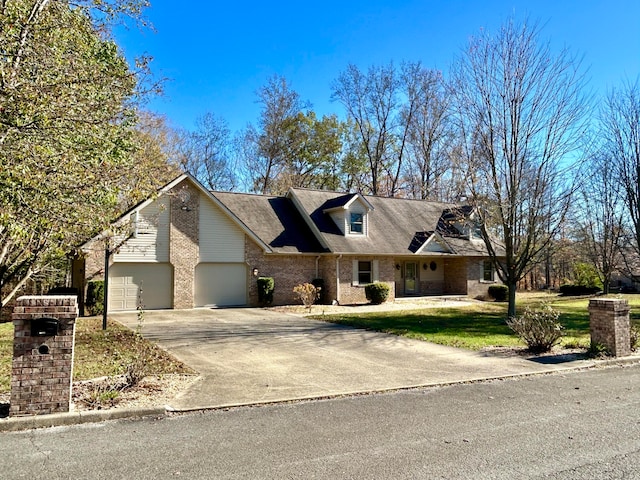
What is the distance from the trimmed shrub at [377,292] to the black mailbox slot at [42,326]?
59.6ft

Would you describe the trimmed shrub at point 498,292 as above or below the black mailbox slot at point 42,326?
below

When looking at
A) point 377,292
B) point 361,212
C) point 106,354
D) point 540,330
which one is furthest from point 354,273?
point 106,354

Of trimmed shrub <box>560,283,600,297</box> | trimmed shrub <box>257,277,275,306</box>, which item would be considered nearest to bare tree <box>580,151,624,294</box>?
trimmed shrub <box>560,283,600,297</box>

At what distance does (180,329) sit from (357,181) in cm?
2824

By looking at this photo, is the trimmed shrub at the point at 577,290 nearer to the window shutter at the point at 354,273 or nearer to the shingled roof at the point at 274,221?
the window shutter at the point at 354,273

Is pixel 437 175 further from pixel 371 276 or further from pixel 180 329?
pixel 180 329

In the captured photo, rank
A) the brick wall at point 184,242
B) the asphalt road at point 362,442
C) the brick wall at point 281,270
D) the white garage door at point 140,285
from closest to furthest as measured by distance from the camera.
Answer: the asphalt road at point 362,442
the white garage door at point 140,285
the brick wall at point 184,242
the brick wall at point 281,270

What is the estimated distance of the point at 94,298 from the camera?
17859 millimetres

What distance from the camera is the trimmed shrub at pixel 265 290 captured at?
840 inches

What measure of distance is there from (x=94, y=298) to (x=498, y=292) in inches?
839

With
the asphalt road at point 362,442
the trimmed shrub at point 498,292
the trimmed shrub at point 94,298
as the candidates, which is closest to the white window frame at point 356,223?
the trimmed shrub at point 498,292

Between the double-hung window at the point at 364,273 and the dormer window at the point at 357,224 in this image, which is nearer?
the double-hung window at the point at 364,273

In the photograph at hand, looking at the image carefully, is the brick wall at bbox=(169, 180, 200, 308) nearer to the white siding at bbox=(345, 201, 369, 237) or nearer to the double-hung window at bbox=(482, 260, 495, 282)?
the white siding at bbox=(345, 201, 369, 237)

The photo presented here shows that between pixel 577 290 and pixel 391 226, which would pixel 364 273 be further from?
pixel 577 290
